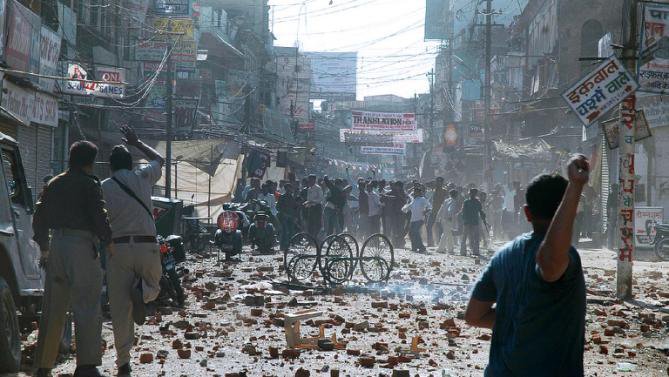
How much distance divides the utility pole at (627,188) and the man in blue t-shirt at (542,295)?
10.3m

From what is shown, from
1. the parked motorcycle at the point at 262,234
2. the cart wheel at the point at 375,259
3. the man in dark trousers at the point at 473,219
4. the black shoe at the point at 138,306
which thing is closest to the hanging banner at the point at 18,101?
the parked motorcycle at the point at 262,234

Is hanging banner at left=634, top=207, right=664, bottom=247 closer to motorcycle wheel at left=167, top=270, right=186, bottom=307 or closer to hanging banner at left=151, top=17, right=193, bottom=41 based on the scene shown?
motorcycle wheel at left=167, top=270, right=186, bottom=307

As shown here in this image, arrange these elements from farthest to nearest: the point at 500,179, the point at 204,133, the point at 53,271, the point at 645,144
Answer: the point at 500,179
the point at 204,133
the point at 645,144
the point at 53,271

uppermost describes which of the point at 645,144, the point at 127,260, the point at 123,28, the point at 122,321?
the point at 123,28

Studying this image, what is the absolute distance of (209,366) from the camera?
8.34 m

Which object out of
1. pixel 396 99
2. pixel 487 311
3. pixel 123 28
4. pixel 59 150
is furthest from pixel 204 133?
pixel 396 99

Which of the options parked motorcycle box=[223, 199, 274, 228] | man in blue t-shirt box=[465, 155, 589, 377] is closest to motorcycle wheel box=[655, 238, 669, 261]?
parked motorcycle box=[223, 199, 274, 228]

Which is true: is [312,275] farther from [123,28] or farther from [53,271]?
[123,28]

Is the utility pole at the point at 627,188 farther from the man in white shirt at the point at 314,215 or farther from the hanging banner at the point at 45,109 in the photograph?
the hanging banner at the point at 45,109

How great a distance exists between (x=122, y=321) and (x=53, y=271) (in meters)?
0.69

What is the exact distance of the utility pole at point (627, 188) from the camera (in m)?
13.4

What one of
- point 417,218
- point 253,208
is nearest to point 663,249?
point 417,218

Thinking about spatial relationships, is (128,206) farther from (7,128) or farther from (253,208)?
(253,208)

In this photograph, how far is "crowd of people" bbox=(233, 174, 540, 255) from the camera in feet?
77.8
